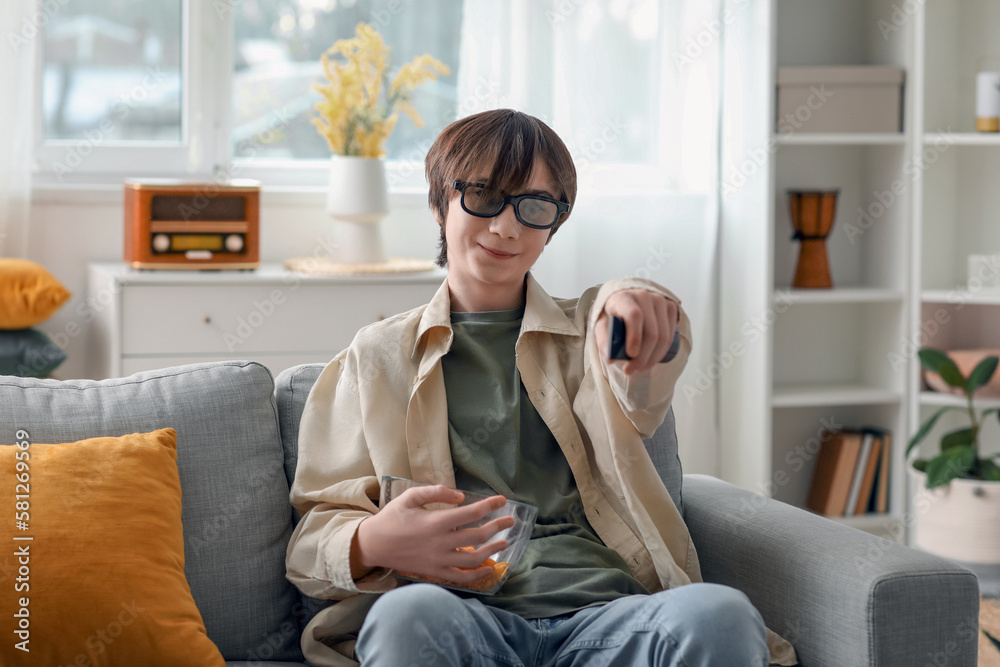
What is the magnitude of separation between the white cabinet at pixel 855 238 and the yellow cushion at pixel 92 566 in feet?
6.35

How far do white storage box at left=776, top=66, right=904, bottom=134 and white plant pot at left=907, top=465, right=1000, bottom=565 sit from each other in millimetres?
961

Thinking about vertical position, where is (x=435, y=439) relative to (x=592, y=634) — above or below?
above

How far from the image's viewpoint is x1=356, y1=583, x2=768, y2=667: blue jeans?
3.31 feet

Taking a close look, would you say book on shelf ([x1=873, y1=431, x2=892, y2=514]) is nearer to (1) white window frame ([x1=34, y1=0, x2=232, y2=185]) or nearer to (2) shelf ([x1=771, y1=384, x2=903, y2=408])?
(2) shelf ([x1=771, y1=384, x2=903, y2=408])

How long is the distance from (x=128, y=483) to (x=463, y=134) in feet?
2.02

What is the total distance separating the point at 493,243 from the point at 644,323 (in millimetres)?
295

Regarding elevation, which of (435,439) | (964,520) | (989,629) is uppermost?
(435,439)

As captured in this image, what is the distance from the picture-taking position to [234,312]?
7.89 ft

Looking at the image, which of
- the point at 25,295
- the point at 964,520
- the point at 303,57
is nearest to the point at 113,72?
the point at 303,57

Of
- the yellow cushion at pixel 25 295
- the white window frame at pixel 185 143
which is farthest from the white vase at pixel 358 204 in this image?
the yellow cushion at pixel 25 295

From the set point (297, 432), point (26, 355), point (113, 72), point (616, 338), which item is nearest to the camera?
point (616, 338)

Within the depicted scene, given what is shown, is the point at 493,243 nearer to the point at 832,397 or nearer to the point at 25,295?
the point at 25,295

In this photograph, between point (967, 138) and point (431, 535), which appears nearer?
point (431, 535)

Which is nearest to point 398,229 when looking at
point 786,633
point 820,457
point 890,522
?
point 820,457
